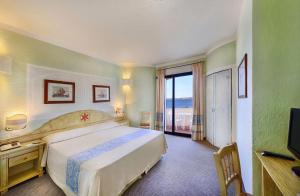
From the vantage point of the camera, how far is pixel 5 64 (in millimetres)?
2115

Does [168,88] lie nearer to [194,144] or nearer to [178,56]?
[178,56]

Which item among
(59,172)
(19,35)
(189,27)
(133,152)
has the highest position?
(189,27)

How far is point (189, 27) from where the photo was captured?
2.31m

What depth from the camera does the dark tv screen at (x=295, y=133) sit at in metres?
0.93

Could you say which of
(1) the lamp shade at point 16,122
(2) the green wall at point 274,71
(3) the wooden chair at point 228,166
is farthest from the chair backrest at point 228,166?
(1) the lamp shade at point 16,122

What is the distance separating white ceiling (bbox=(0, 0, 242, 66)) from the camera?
1720 mm

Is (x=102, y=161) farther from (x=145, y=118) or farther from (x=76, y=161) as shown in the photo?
(x=145, y=118)

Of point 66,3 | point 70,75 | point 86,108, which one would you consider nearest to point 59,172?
point 86,108

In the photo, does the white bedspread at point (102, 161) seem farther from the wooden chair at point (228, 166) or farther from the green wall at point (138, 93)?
the green wall at point (138, 93)

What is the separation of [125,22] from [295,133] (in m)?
2.46

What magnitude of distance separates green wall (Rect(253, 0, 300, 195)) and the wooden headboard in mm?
3380

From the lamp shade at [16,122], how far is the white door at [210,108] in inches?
168

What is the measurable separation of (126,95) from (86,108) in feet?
5.21

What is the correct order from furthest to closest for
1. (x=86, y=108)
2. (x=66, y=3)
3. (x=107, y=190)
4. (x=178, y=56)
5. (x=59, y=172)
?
(x=178, y=56) < (x=86, y=108) < (x=59, y=172) < (x=66, y=3) < (x=107, y=190)
